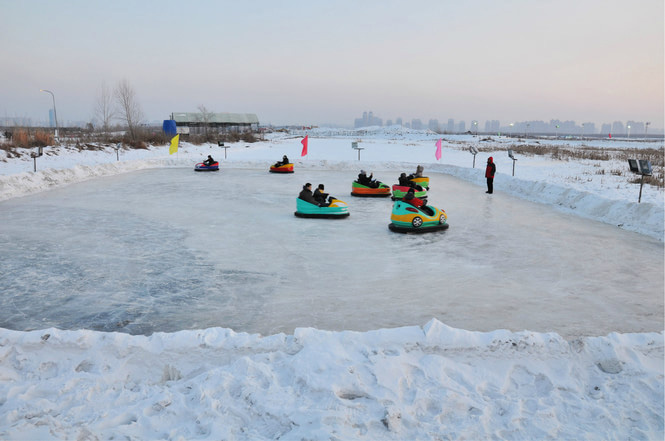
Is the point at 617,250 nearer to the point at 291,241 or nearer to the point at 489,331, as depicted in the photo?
the point at 489,331

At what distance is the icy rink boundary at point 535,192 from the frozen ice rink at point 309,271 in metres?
0.65

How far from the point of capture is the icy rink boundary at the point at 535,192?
33.6ft

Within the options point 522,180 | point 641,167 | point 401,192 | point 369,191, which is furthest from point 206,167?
point 641,167

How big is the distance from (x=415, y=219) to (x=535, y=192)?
728 centimetres

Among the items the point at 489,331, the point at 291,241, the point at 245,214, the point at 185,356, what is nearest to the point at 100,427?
the point at 185,356

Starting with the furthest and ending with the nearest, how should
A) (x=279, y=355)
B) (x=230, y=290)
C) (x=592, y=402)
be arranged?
(x=230, y=290) < (x=279, y=355) < (x=592, y=402)

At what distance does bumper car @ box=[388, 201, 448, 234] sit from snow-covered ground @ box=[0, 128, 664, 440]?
16.0 ft

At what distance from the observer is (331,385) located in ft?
11.9

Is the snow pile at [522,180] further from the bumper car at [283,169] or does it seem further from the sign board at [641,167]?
the bumper car at [283,169]

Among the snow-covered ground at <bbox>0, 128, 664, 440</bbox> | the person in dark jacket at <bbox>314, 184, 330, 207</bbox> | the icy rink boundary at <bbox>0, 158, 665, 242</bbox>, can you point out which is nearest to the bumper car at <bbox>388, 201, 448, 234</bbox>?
the person in dark jacket at <bbox>314, 184, 330, 207</bbox>

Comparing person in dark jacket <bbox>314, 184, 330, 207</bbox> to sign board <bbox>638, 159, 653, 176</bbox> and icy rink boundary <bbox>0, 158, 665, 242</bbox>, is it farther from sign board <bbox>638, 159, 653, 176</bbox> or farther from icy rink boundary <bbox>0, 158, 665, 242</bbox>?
sign board <bbox>638, 159, 653, 176</bbox>

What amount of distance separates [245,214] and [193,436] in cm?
835

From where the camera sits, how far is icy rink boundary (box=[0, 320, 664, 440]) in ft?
10.5

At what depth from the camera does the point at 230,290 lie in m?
6.00
